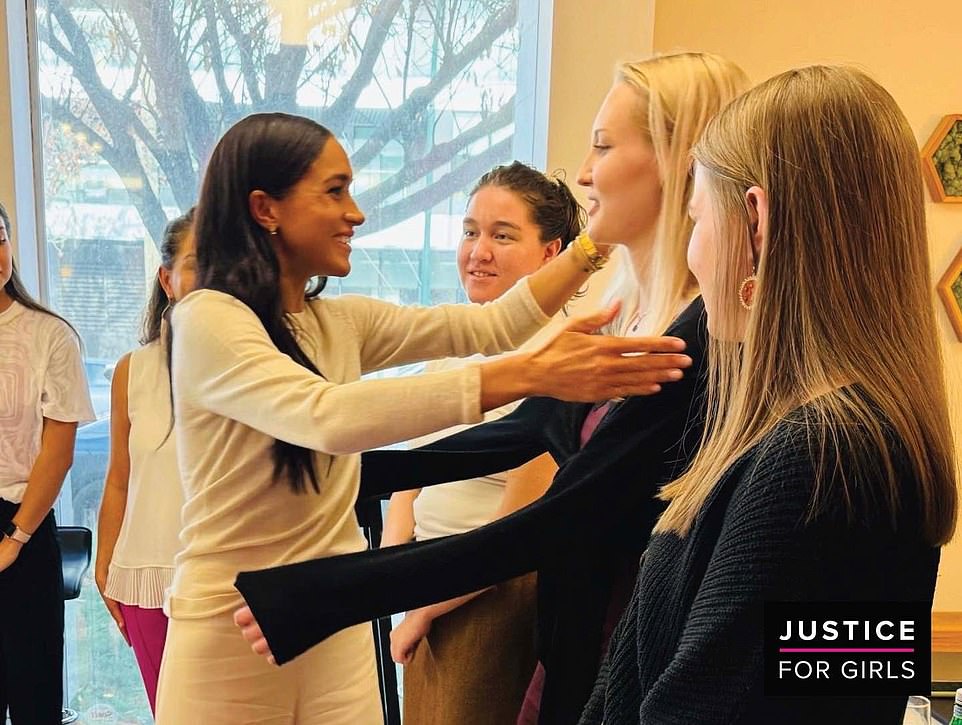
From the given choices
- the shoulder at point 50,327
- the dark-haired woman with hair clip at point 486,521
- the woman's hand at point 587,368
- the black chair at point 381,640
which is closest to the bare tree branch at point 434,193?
the dark-haired woman with hair clip at point 486,521

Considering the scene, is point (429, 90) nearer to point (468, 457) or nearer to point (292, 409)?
point (468, 457)

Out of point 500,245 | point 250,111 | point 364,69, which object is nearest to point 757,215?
point 500,245

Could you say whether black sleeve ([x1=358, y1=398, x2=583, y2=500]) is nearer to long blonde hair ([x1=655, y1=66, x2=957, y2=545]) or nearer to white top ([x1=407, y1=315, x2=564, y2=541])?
white top ([x1=407, y1=315, x2=564, y2=541])

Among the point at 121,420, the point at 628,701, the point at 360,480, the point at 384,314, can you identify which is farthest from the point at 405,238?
the point at 628,701

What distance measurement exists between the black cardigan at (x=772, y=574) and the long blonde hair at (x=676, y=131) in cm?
39

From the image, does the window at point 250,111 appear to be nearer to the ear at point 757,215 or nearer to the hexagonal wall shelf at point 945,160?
the hexagonal wall shelf at point 945,160

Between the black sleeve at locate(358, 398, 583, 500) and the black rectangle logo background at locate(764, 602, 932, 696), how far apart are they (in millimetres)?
600

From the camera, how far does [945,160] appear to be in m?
2.30

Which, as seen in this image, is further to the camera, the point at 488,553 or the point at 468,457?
the point at 468,457

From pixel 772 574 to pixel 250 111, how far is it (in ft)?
7.18

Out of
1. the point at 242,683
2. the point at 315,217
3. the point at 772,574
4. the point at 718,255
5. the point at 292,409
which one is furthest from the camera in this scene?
the point at 315,217

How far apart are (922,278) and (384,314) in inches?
32.9

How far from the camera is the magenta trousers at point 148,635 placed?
6.16 feet

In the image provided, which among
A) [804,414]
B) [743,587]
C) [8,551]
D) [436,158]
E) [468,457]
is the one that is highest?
[436,158]
